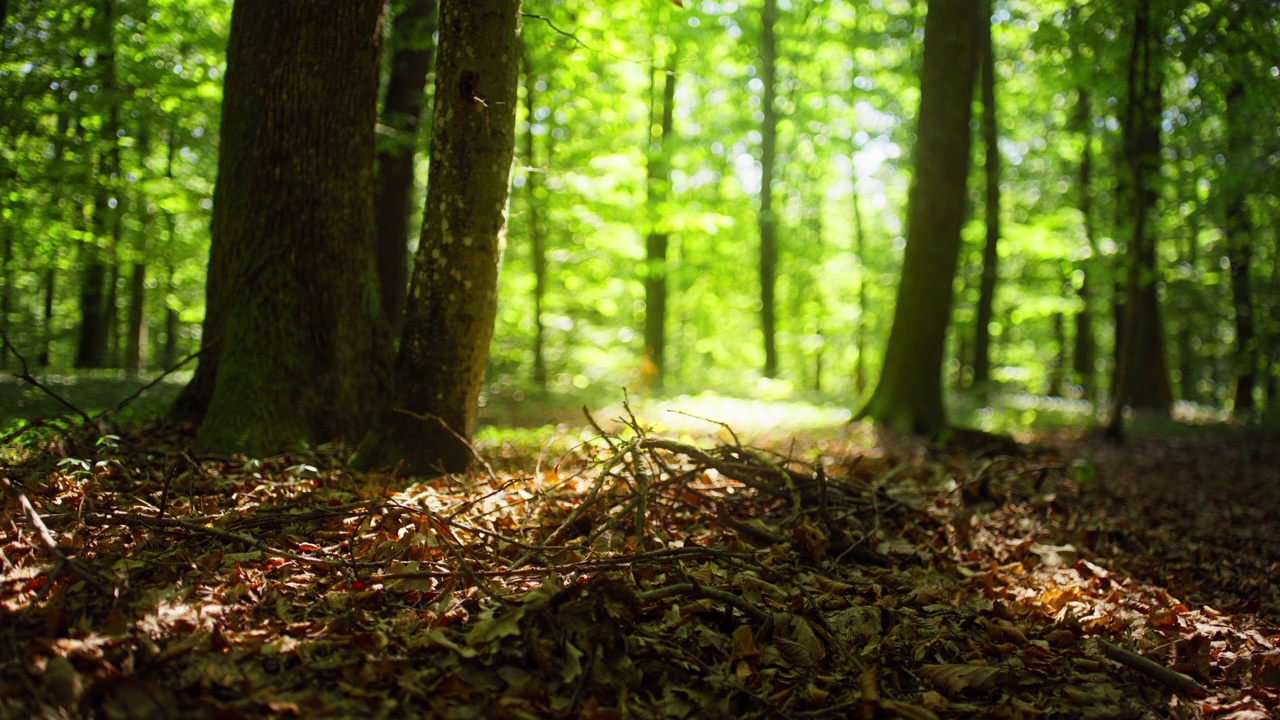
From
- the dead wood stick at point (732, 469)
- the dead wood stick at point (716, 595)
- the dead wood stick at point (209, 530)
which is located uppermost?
the dead wood stick at point (732, 469)

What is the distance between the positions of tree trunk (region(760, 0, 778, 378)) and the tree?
9.36 m

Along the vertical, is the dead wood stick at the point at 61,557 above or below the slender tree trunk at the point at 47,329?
below

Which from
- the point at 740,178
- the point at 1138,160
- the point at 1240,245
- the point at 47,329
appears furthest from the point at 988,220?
the point at 47,329

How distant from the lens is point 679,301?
1077 inches

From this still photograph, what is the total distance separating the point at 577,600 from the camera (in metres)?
2.63

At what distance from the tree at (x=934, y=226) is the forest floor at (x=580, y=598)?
4.08 metres

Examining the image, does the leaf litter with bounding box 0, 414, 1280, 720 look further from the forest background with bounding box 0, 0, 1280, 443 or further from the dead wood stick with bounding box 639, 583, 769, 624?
the forest background with bounding box 0, 0, 1280, 443

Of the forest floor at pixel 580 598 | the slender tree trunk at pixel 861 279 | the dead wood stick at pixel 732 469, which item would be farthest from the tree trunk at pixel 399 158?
the slender tree trunk at pixel 861 279

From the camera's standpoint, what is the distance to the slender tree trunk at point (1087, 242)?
13.6 metres

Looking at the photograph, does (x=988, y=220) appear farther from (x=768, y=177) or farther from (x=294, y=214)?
(x=294, y=214)

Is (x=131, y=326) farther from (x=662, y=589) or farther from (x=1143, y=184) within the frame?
(x=1143, y=184)

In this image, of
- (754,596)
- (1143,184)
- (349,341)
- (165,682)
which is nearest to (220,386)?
(349,341)

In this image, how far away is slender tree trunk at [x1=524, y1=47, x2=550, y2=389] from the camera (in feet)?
37.1

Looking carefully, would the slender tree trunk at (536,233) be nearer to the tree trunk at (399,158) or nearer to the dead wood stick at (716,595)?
the tree trunk at (399,158)
